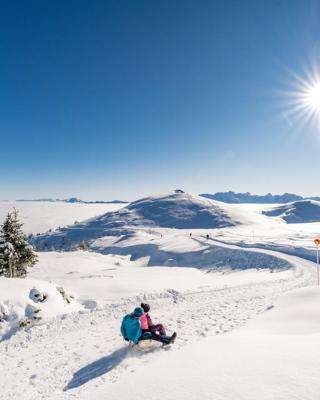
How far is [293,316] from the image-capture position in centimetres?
1399

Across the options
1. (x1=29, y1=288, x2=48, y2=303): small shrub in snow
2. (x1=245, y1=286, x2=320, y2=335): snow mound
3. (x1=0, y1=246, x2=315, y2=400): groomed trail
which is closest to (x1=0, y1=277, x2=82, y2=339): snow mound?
(x1=29, y1=288, x2=48, y2=303): small shrub in snow

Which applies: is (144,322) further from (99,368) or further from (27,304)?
(27,304)

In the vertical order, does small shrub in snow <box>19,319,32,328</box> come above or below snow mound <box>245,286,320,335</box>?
below

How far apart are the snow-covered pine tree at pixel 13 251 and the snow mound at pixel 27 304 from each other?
61.1 ft

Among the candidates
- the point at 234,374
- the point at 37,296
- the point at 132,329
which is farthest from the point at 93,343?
the point at 234,374

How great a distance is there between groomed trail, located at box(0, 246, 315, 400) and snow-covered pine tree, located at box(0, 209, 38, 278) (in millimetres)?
23292

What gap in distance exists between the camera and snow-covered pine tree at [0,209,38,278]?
124ft

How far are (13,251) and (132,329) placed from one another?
31082 mm

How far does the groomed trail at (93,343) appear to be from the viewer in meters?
9.92

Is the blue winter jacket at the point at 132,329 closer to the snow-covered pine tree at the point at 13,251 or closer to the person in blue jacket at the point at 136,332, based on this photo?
the person in blue jacket at the point at 136,332

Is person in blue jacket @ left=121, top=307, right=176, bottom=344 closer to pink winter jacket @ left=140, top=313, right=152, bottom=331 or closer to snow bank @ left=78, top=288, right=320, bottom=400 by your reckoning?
pink winter jacket @ left=140, top=313, right=152, bottom=331

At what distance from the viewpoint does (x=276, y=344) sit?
9023 millimetres

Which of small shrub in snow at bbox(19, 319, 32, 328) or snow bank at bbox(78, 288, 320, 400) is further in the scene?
small shrub in snow at bbox(19, 319, 32, 328)

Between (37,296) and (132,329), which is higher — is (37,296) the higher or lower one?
the lower one
